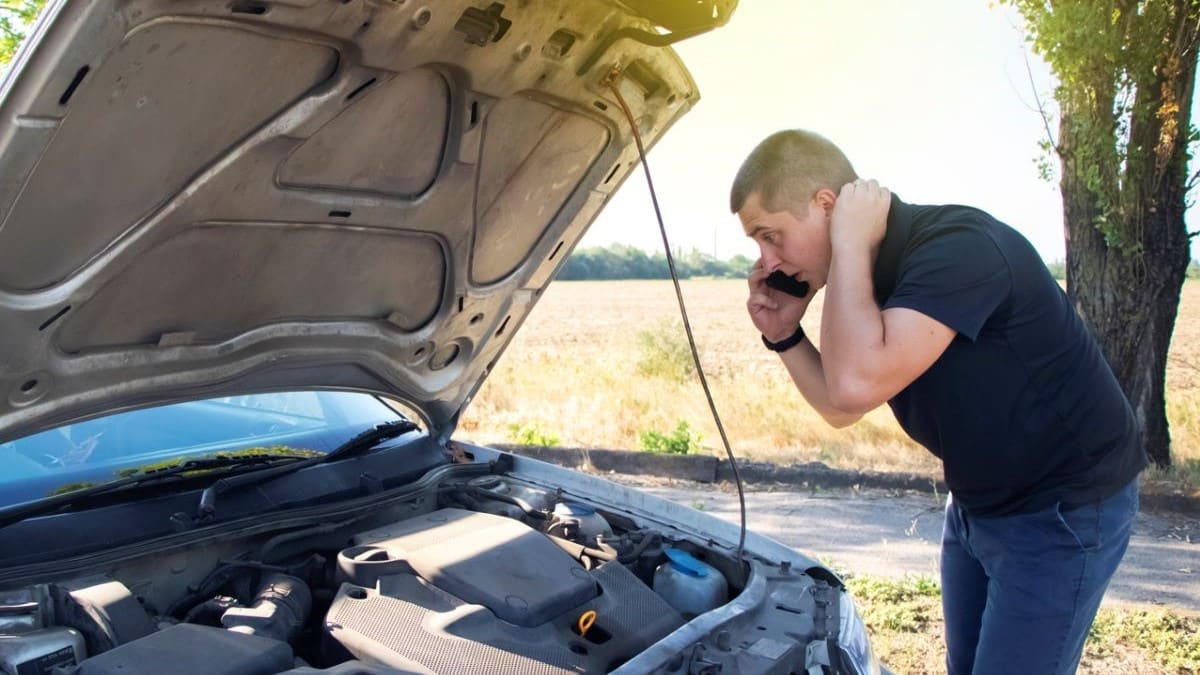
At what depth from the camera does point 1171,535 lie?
5.91 meters

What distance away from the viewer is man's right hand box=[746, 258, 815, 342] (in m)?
2.62

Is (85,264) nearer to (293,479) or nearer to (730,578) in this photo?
(293,479)

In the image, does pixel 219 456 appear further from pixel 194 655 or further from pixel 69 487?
pixel 194 655

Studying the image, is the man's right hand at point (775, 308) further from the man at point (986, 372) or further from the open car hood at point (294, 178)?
the open car hood at point (294, 178)

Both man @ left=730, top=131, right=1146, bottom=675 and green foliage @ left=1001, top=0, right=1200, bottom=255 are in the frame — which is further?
green foliage @ left=1001, top=0, right=1200, bottom=255

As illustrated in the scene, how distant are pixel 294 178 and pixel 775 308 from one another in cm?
134

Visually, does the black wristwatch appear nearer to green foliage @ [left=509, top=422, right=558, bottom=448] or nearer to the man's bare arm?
the man's bare arm

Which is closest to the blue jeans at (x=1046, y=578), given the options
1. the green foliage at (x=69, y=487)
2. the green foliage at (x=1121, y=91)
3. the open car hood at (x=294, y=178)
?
the open car hood at (x=294, y=178)

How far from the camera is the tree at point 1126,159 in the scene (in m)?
6.39

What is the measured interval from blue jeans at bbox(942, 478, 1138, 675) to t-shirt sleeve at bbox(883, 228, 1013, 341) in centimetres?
56

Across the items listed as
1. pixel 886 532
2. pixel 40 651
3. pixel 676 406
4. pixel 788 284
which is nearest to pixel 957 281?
pixel 788 284

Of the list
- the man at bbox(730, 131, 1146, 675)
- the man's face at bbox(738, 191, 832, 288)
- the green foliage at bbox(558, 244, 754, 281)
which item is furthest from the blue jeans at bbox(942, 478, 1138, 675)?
the green foliage at bbox(558, 244, 754, 281)

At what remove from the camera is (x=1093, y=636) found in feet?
14.0

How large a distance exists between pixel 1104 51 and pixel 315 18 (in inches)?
240
